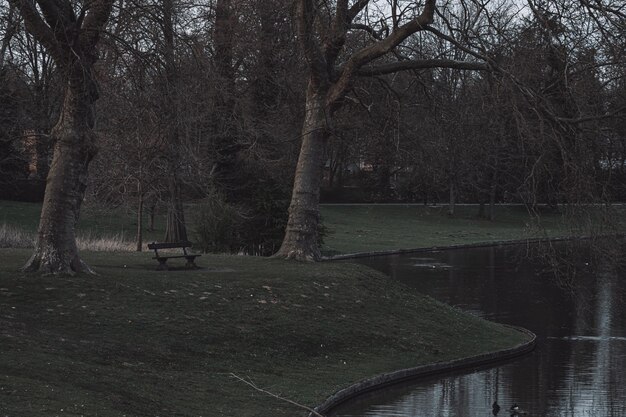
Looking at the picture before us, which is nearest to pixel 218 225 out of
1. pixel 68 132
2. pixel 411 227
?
Answer: pixel 68 132

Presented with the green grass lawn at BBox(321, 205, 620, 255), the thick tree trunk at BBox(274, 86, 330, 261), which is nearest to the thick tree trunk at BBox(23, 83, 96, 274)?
the thick tree trunk at BBox(274, 86, 330, 261)

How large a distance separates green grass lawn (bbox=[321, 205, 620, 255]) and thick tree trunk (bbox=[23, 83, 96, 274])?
27133mm

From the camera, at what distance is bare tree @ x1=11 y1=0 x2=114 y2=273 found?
18.1 meters

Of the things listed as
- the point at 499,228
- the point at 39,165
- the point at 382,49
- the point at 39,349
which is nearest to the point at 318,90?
the point at 382,49

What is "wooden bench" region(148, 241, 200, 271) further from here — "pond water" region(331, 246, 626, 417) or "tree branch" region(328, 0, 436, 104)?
"pond water" region(331, 246, 626, 417)

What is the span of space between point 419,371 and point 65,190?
→ 328 inches

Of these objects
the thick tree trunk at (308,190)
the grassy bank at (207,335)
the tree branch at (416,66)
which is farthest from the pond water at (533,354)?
the thick tree trunk at (308,190)

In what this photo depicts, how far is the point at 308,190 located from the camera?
26234mm

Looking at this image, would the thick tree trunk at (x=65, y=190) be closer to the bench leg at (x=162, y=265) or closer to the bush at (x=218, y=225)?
the bench leg at (x=162, y=265)

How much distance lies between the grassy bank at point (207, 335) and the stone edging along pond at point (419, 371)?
0.26 meters

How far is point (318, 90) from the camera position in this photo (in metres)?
26.1

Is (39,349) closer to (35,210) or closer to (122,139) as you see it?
(122,139)

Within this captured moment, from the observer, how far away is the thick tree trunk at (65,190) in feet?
60.7

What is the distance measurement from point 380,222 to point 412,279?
Result: 29.5 meters
